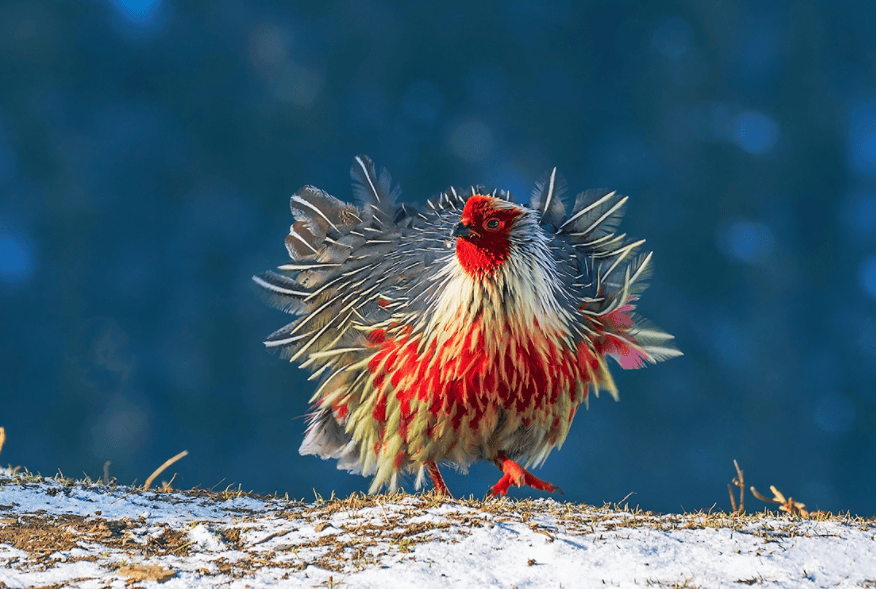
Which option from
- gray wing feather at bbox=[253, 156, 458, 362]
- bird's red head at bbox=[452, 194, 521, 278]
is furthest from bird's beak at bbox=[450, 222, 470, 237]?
gray wing feather at bbox=[253, 156, 458, 362]

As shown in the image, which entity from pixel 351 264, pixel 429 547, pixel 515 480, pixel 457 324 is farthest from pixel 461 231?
pixel 429 547

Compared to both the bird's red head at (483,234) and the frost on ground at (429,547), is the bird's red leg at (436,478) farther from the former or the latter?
the bird's red head at (483,234)

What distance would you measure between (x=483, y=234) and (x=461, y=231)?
169 mm

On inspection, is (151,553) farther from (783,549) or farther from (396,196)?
(396,196)

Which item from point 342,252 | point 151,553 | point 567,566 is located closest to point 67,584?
point 151,553

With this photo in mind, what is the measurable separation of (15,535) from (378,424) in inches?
95.4

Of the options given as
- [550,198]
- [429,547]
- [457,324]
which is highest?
[550,198]

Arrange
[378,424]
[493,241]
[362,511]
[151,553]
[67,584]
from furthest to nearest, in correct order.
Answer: [378,424] < [493,241] < [362,511] < [151,553] < [67,584]

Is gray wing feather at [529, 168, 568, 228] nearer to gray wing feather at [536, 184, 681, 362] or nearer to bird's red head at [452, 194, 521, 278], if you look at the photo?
gray wing feather at [536, 184, 681, 362]

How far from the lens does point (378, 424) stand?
19.6 feet

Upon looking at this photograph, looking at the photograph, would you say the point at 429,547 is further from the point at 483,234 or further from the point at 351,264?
the point at 351,264

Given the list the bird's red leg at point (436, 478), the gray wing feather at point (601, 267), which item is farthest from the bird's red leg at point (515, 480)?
the gray wing feather at point (601, 267)

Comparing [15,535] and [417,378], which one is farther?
[417,378]

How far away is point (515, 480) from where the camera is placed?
5777mm
